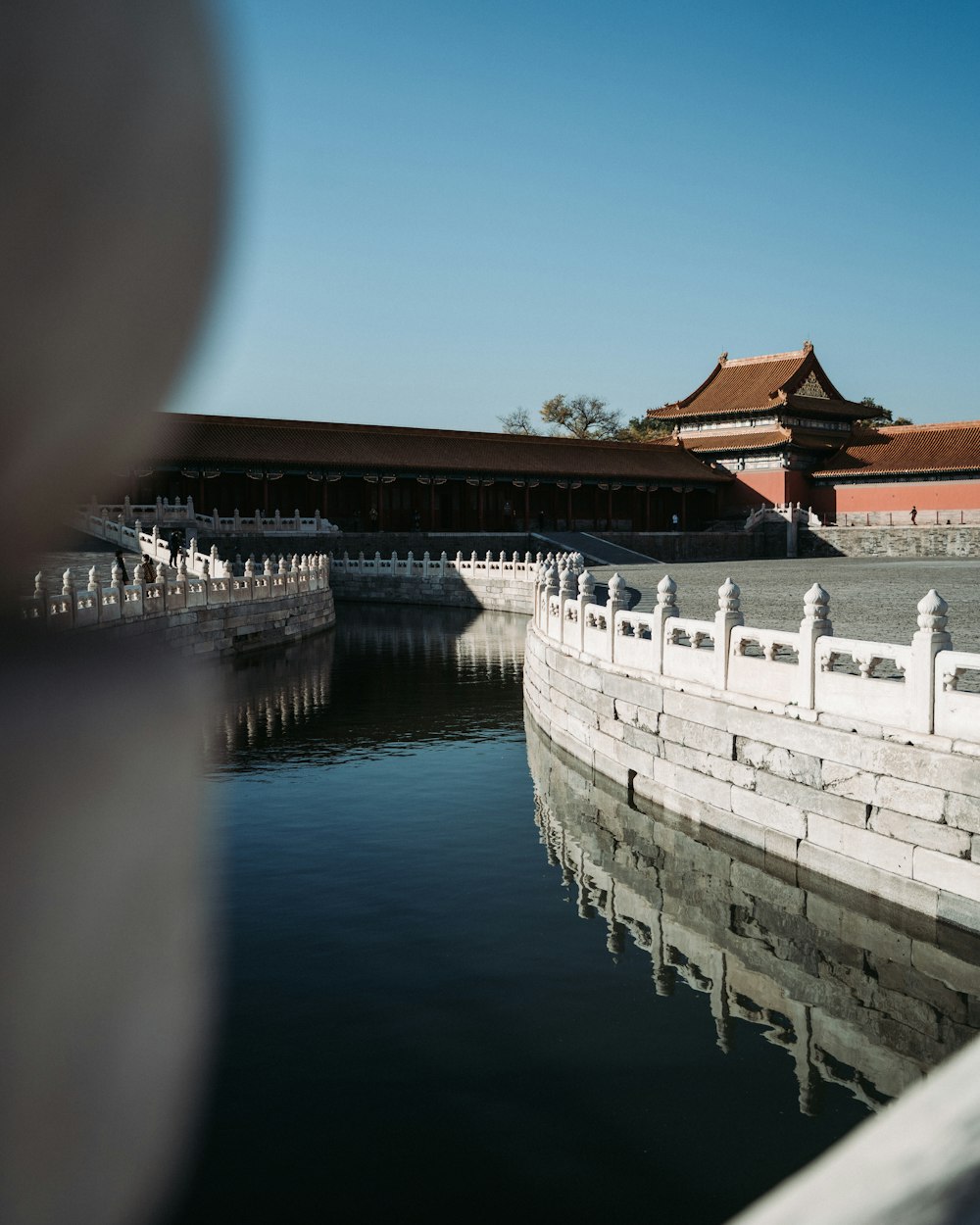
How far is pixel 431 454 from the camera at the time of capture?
164 feet

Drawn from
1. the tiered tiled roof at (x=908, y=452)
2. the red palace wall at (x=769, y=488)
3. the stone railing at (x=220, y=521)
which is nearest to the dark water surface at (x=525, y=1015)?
the stone railing at (x=220, y=521)

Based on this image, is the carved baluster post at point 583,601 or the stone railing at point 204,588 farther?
the stone railing at point 204,588

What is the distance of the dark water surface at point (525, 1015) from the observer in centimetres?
566

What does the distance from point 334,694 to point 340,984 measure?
13404mm

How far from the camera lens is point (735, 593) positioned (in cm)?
1101

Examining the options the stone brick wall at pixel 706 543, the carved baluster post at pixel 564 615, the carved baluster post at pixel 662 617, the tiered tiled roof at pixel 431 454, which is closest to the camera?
the carved baluster post at pixel 662 617

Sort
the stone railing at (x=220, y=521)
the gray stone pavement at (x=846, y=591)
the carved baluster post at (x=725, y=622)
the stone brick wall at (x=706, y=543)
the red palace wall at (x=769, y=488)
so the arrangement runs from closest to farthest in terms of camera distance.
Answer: the carved baluster post at (x=725, y=622) → the gray stone pavement at (x=846, y=591) → the stone railing at (x=220, y=521) → the stone brick wall at (x=706, y=543) → the red palace wall at (x=769, y=488)

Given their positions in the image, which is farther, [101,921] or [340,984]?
[340,984]

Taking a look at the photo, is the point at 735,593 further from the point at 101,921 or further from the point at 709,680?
the point at 101,921

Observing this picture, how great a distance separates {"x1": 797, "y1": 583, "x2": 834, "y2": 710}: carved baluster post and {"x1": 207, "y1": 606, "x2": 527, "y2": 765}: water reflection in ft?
19.9

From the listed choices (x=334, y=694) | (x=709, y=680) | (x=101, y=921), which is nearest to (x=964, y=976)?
(x=709, y=680)

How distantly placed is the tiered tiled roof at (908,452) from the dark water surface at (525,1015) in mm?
42310

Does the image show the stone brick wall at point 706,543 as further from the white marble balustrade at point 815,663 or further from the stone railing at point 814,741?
the stone railing at point 814,741

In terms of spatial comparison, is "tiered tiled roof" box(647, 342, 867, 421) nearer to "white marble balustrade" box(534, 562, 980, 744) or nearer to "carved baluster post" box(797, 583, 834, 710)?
"white marble balustrade" box(534, 562, 980, 744)
